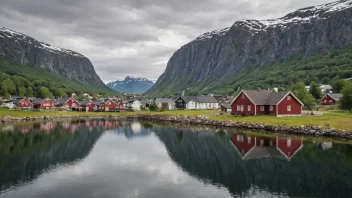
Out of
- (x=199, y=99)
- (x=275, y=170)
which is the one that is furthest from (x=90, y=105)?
(x=275, y=170)

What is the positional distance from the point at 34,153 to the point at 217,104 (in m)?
103

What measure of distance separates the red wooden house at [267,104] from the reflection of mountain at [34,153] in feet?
119

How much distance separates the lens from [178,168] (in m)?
31.1

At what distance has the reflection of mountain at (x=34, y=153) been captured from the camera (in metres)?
27.6

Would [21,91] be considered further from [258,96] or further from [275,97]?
[275,97]

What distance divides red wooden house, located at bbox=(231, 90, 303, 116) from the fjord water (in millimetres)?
21628

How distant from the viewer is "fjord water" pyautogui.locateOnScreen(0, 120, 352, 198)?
907 inches

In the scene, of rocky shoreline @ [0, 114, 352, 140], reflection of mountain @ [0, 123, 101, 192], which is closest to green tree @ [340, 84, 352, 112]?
rocky shoreline @ [0, 114, 352, 140]

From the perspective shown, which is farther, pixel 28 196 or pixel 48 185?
pixel 48 185

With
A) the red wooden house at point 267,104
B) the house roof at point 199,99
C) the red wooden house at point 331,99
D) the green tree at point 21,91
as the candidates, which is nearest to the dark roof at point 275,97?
the red wooden house at point 267,104

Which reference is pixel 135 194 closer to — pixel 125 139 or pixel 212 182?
pixel 212 182

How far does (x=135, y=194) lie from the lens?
22.4 m

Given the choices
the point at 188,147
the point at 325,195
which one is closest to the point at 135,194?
the point at 325,195

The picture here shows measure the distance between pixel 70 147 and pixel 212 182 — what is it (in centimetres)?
2670
